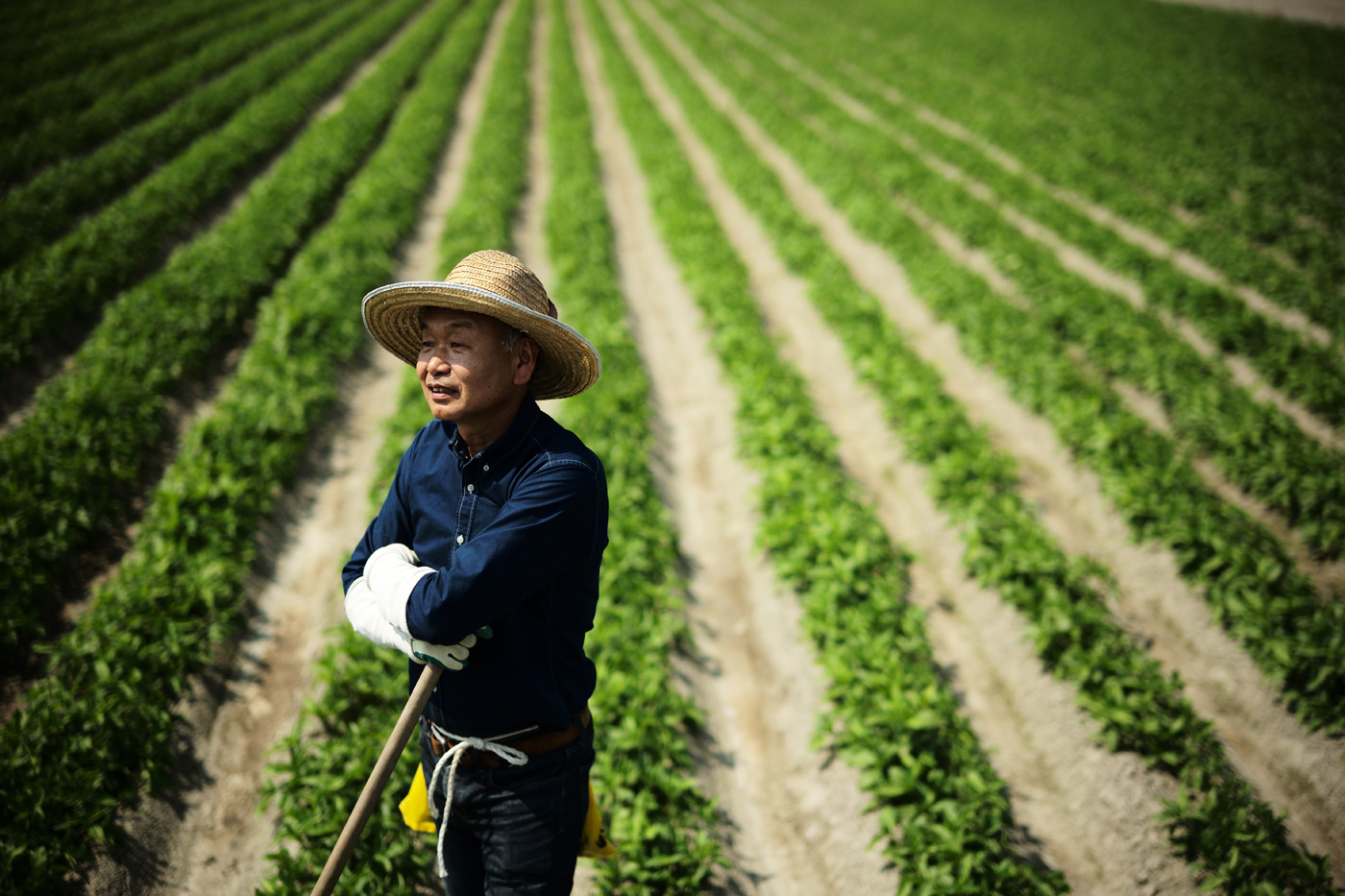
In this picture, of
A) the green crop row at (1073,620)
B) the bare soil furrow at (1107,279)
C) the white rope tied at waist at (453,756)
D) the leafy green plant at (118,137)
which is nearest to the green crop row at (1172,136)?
the bare soil furrow at (1107,279)

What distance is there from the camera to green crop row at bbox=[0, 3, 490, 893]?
10.0 feet

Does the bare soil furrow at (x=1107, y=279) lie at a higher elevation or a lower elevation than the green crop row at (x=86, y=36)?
lower

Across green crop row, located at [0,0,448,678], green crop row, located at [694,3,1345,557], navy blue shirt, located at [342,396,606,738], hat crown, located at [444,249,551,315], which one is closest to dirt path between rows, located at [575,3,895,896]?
navy blue shirt, located at [342,396,606,738]

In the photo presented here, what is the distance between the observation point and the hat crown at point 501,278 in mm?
1695

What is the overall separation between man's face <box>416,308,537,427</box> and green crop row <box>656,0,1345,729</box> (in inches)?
228

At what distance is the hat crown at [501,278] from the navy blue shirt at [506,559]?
322 mm

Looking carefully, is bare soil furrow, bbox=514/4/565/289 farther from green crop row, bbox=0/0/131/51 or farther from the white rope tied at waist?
green crop row, bbox=0/0/131/51

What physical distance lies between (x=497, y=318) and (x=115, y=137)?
54.4ft

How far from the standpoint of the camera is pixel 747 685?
455 centimetres

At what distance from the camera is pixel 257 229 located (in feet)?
29.9

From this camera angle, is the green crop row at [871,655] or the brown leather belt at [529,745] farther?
the green crop row at [871,655]

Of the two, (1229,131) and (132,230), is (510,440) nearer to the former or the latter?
(132,230)

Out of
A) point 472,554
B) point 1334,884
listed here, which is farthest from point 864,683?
point 472,554

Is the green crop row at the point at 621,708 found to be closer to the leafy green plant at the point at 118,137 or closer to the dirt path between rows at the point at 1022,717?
the dirt path between rows at the point at 1022,717
